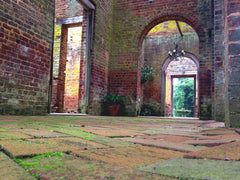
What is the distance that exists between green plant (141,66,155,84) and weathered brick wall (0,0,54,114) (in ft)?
24.5

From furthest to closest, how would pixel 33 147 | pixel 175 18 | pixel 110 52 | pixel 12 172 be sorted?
1. pixel 110 52
2. pixel 175 18
3. pixel 33 147
4. pixel 12 172

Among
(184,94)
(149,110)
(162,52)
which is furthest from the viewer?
(184,94)

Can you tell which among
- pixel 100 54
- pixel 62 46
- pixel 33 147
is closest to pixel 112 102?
pixel 100 54

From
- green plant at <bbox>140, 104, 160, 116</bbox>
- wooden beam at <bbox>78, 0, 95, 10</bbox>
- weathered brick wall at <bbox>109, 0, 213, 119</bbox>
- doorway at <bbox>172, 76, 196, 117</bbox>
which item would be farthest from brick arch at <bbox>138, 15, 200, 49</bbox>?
doorway at <bbox>172, 76, 196, 117</bbox>

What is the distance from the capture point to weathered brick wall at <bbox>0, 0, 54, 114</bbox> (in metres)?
3.90

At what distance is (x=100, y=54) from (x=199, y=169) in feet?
23.8

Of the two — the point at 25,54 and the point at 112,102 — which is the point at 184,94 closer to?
the point at 112,102

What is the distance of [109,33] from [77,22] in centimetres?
169

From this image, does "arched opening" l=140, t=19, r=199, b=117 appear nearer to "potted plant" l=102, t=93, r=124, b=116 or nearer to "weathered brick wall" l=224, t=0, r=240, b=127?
"potted plant" l=102, t=93, r=124, b=116

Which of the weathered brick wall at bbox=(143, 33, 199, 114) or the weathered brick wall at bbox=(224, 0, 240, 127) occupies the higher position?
the weathered brick wall at bbox=(143, 33, 199, 114)

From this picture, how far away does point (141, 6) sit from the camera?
27.0 ft

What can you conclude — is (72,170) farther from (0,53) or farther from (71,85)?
(71,85)

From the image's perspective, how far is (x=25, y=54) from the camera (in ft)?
14.3

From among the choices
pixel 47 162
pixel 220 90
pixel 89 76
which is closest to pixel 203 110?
pixel 220 90
